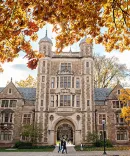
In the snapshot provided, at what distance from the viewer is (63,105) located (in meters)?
27.3

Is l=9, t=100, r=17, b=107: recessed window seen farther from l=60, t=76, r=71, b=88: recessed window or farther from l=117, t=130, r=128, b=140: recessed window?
l=117, t=130, r=128, b=140: recessed window

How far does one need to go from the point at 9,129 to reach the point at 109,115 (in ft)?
42.2

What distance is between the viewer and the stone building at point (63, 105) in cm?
2673

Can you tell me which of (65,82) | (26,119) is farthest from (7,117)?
(65,82)

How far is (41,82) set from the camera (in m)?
28.4

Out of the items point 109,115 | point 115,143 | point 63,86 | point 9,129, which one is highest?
point 63,86

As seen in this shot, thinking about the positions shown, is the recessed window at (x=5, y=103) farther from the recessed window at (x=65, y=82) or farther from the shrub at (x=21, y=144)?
the recessed window at (x=65, y=82)

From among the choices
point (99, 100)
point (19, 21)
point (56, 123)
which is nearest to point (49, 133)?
point (56, 123)

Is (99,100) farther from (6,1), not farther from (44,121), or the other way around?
(6,1)

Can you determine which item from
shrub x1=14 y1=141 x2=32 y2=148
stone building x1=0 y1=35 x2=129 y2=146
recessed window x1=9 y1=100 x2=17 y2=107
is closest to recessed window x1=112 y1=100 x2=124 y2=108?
stone building x1=0 y1=35 x2=129 y2=146

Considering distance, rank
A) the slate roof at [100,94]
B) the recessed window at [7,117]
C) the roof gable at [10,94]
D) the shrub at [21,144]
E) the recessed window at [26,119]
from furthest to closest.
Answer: the slate roof at [100,94], the roof gable at [10,94], the recessed window at [26,119], the recessed window at [7,117], the shrub at [21,144]

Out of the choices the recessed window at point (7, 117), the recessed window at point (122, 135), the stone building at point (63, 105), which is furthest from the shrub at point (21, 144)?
the recessed window at point (122, 135)

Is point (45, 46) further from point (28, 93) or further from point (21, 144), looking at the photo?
point (21, 144)

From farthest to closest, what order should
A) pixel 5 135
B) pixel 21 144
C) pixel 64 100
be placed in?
pixel 64 100, pixel 5 135, pixel 21 144
